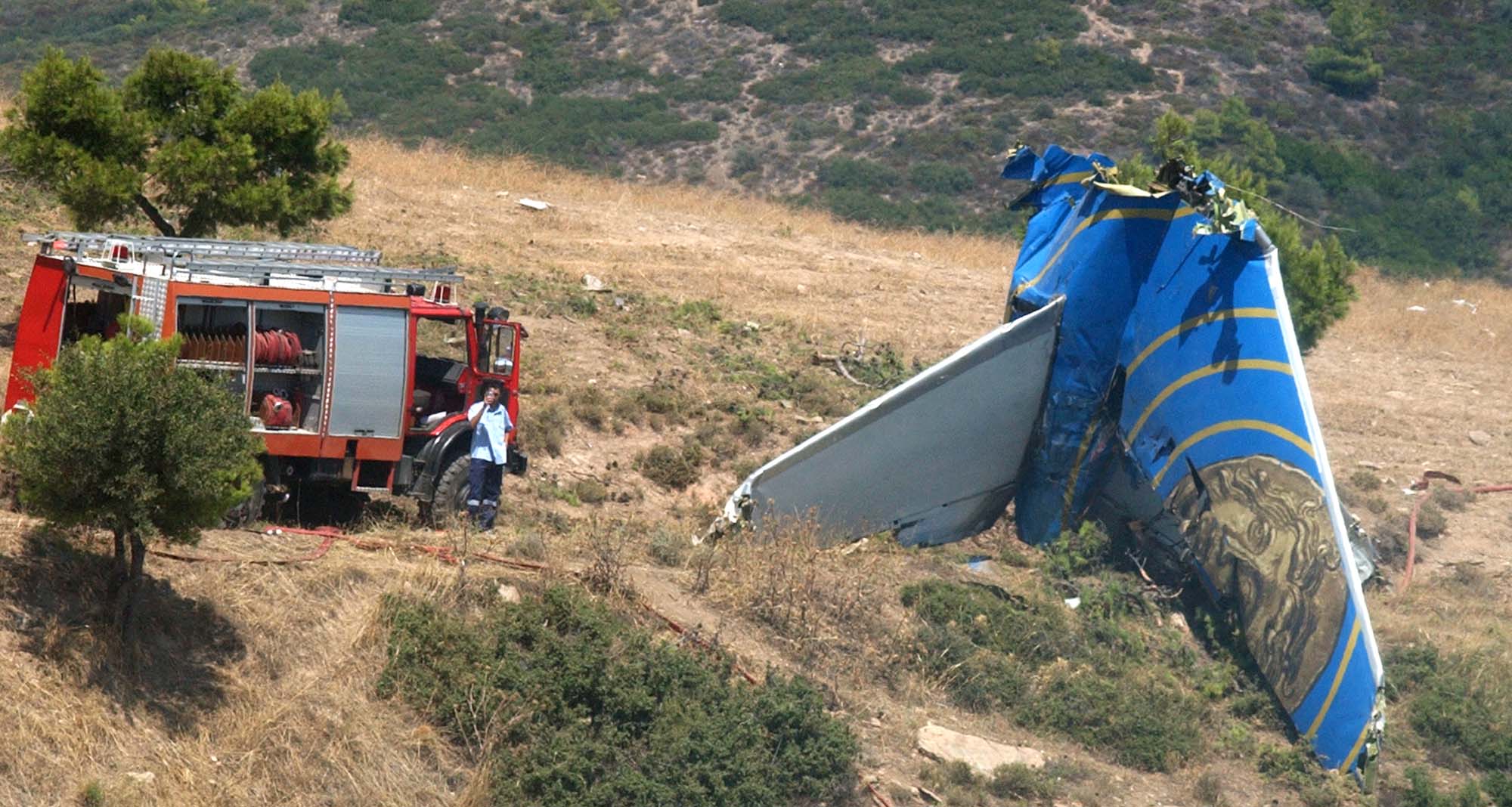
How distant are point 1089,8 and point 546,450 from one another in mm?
48308

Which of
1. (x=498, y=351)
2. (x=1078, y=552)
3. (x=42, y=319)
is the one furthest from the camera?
(x=1078, y=552)

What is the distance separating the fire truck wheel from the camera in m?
13.6

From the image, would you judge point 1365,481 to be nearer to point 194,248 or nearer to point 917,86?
point 194,248

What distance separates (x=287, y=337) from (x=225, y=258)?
134 centimetres

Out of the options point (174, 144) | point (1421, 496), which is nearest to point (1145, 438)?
point (1421, 496)

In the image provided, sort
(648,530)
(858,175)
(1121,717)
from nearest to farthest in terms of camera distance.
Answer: (1121,717) → (648,530) → (858,175)

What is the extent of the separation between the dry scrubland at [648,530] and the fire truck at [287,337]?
70 centimetres

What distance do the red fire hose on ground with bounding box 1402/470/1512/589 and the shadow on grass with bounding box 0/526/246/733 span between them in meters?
12.1

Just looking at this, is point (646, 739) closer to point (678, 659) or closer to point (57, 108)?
point (678, 659)

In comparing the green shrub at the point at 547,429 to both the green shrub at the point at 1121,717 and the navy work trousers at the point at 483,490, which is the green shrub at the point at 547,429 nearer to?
the navy work trousers at the point at 483,490

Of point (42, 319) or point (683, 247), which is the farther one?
point (683, 247)

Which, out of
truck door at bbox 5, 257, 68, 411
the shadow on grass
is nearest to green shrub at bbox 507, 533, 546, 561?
the shadow on grass

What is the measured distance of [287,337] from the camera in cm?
1242

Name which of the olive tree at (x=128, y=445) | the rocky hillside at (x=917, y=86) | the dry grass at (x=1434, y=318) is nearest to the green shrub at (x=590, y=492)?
the olive tree at (x=128, y=445)
